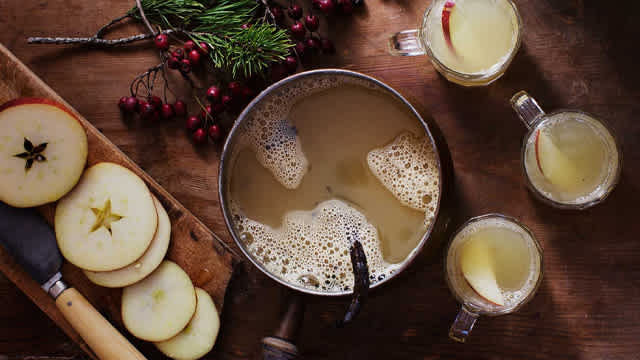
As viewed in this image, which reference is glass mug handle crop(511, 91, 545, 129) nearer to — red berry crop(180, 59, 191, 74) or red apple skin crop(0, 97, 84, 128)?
red berry crop(180, 59, 191, 74)

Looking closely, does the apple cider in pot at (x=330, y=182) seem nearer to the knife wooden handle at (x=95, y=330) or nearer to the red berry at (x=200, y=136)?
the red berry at (x=200, y=136)

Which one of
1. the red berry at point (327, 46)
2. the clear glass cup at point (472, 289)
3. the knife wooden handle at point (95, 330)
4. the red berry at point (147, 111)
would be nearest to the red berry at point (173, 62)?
the red berry at point (147, 111)

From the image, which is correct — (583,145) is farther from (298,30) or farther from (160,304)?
(160,304)

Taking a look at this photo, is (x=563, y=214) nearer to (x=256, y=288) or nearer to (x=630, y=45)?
(x=630, y=45)

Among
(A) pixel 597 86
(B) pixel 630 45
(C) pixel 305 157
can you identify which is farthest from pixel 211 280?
(B) pixel 630 45

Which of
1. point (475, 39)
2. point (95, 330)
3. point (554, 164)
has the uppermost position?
point (475, 39)

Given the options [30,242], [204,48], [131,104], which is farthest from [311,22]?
[30,242]
